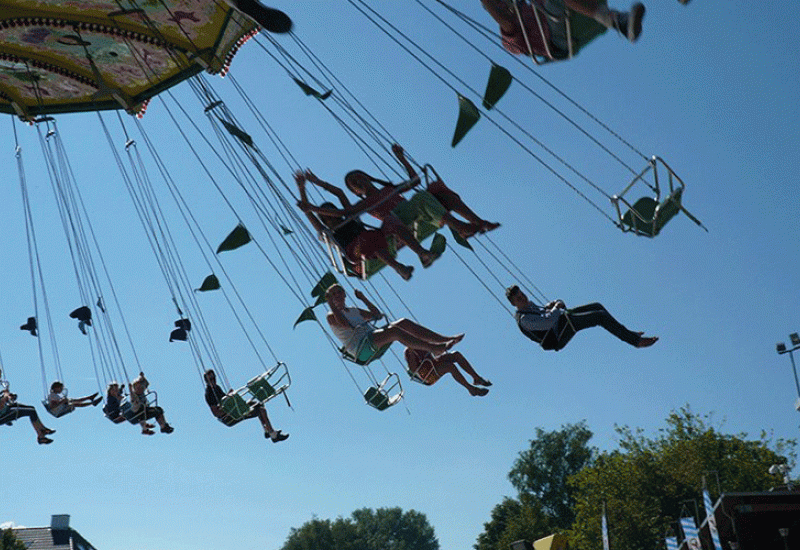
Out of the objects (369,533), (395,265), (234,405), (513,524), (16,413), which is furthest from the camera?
(369,533)

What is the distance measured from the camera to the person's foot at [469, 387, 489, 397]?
11867 millimetres

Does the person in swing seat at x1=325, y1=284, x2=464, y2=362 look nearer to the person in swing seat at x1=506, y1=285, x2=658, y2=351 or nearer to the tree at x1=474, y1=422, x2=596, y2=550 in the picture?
the person in swing seat at x1=506, y1=285, x2=658, y2=351

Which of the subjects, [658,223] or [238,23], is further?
[238,23]

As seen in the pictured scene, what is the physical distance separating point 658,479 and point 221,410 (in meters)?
31.4

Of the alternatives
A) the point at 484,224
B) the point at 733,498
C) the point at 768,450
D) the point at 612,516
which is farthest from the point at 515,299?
the point at 768,450

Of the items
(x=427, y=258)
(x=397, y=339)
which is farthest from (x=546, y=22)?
(x=397, y=339)

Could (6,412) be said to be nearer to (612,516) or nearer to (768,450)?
(612,516)

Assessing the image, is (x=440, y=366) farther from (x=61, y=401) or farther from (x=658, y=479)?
(x=658, y=479)

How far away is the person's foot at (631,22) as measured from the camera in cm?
762

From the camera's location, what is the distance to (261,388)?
1241 centimetres

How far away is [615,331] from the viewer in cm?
1052

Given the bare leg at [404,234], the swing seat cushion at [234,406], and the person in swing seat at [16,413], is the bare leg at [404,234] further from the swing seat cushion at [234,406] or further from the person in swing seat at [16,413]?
the person in swing seat at [16,413]

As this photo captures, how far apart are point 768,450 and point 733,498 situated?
24.9 m

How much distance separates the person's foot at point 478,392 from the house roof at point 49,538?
119 feet
